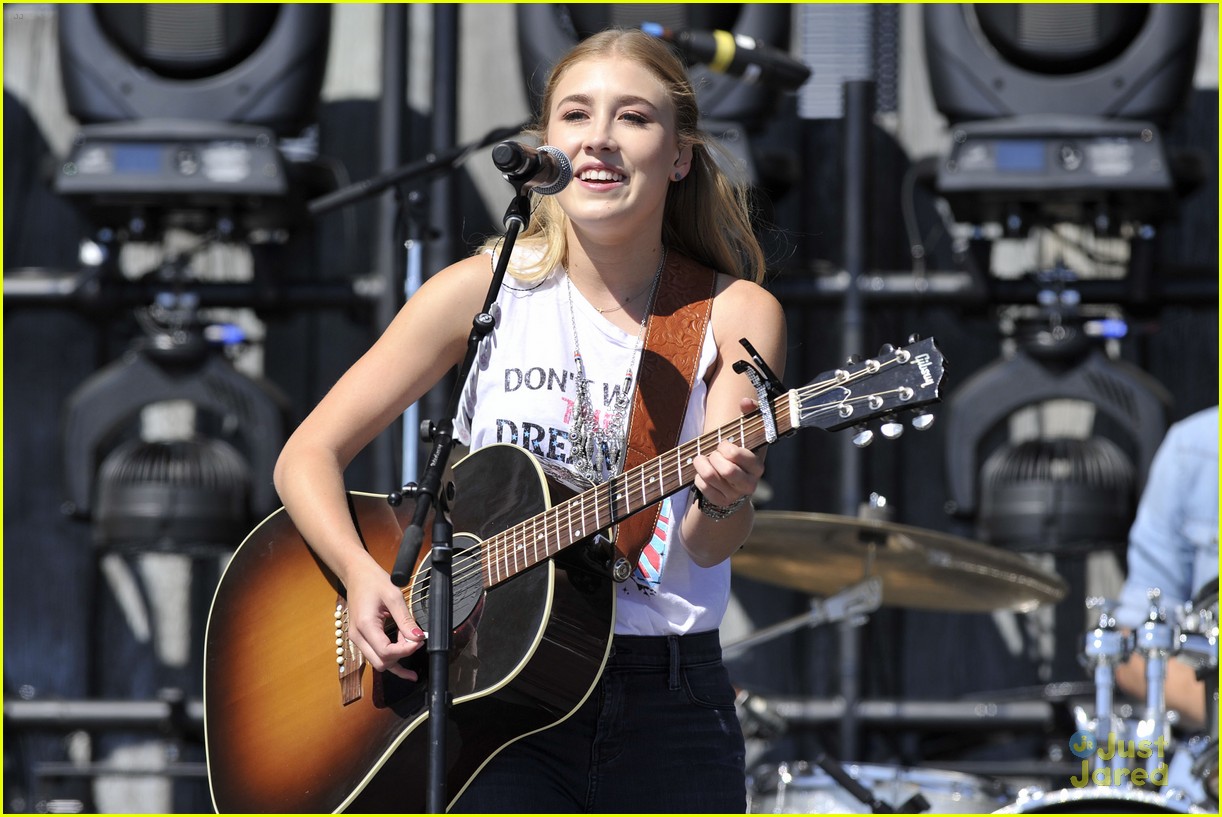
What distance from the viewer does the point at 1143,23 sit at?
16.0 feet

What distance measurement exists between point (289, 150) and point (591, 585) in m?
3.65

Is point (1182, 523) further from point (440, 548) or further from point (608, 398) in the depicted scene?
point (440, 548)

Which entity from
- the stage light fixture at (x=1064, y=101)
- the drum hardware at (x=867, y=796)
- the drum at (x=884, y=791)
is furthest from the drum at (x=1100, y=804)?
the stage light fixture at (x=1064, y=101)

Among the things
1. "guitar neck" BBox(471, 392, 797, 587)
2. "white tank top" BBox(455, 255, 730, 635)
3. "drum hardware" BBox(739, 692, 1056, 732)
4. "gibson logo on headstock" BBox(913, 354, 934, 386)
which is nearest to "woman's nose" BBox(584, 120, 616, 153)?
"white tank top" BBox(455, 255, 730, 635)

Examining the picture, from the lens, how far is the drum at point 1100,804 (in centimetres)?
Answer: 311

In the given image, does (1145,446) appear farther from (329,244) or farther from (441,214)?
(329,244)

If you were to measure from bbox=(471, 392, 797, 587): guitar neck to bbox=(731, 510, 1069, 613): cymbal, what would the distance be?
1427mm

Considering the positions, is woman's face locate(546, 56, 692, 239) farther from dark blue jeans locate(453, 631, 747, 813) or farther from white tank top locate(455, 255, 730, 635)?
dark blue jeans locate(453, 631, 747, 813)

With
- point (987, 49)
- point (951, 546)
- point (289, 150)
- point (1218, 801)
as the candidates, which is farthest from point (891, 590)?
point (289, 150)

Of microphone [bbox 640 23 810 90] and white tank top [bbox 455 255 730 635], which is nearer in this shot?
white tank top [bbox 455 255 730 635]

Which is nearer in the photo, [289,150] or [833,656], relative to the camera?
[833,656]

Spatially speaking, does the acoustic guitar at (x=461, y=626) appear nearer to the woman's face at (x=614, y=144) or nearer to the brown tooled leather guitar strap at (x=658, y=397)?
the brown tooled leather guitar strap at (x=658, y=397)

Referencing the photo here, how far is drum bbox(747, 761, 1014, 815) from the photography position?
4098 mm

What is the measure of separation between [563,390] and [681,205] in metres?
0.45
